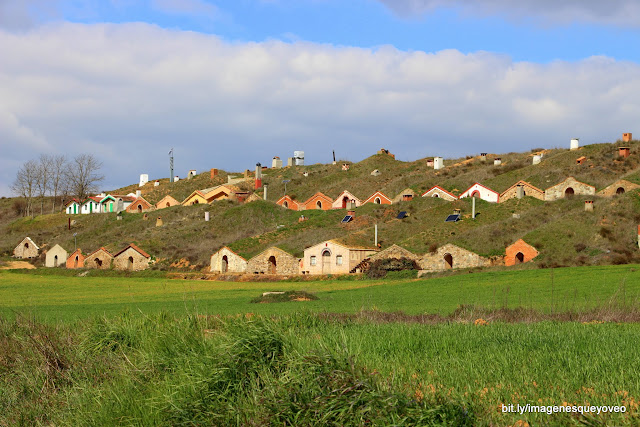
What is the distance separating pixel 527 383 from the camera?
11.7 meters

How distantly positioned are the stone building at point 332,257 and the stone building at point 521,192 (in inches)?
931

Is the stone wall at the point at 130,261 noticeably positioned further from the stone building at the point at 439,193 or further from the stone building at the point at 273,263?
the stone building at the point at 439,193

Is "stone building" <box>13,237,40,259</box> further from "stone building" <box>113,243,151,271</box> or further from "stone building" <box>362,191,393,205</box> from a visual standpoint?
"stone building" <box>362,191,393,205</box>

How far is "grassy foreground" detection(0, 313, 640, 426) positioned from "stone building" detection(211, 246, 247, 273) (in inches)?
2298

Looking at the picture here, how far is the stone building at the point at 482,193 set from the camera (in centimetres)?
9056

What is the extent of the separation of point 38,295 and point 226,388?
1753 inches

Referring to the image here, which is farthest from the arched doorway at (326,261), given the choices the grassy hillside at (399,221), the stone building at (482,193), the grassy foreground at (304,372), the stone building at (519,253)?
the grassy foreground at (304,372)

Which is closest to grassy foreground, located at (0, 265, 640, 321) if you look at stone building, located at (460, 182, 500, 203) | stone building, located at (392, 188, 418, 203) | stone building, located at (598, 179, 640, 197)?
stone building, located at (598, 179, 640, 197)

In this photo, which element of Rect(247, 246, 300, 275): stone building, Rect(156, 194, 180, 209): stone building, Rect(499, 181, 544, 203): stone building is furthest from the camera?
Rect(156, 194, 180, 209): stone building

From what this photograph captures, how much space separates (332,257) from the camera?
2891 inches

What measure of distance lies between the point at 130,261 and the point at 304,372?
7819 cm

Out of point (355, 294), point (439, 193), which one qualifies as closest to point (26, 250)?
point (439, 193)

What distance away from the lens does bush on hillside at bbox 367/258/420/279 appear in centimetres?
6556

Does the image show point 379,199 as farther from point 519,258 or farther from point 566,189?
point 519,258
